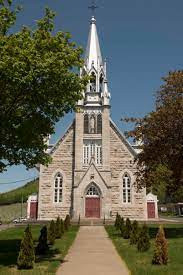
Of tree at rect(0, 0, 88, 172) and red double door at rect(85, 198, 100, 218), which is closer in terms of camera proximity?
tree at rect(0, 0, 88, 172)

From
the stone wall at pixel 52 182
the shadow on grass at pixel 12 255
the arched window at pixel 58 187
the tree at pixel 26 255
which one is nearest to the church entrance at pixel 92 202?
the stone wall at pixel 52 182

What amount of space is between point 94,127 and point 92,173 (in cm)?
669

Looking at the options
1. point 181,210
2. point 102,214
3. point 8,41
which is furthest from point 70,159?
point 181,210

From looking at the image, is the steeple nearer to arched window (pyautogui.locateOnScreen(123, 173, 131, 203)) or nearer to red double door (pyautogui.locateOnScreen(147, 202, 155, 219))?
arched window (pyautogui.locateOnScreen(123, 173, 131, 203))

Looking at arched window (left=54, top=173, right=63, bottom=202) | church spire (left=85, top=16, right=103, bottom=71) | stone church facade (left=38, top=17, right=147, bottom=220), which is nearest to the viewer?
stone church facade (left=38, top=17, right=147, bottom=220)

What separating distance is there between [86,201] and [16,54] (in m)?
34.4

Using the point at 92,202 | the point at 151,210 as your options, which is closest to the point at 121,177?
the point at 92,202

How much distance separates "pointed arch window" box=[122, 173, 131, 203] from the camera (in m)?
46.8

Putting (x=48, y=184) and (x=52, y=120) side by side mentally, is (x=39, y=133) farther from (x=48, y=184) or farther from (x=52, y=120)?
(x=48, y=184)

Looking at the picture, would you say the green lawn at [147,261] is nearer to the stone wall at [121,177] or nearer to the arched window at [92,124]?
the stone wall at [121,177]

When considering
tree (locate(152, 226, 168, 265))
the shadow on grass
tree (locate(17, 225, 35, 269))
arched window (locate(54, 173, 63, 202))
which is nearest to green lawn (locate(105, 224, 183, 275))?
tree (locate(152, 226, 168, 265))

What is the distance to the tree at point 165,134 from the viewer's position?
2412 centimetres

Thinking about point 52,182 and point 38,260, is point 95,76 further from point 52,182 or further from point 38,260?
point 38,260

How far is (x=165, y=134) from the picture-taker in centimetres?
2436
